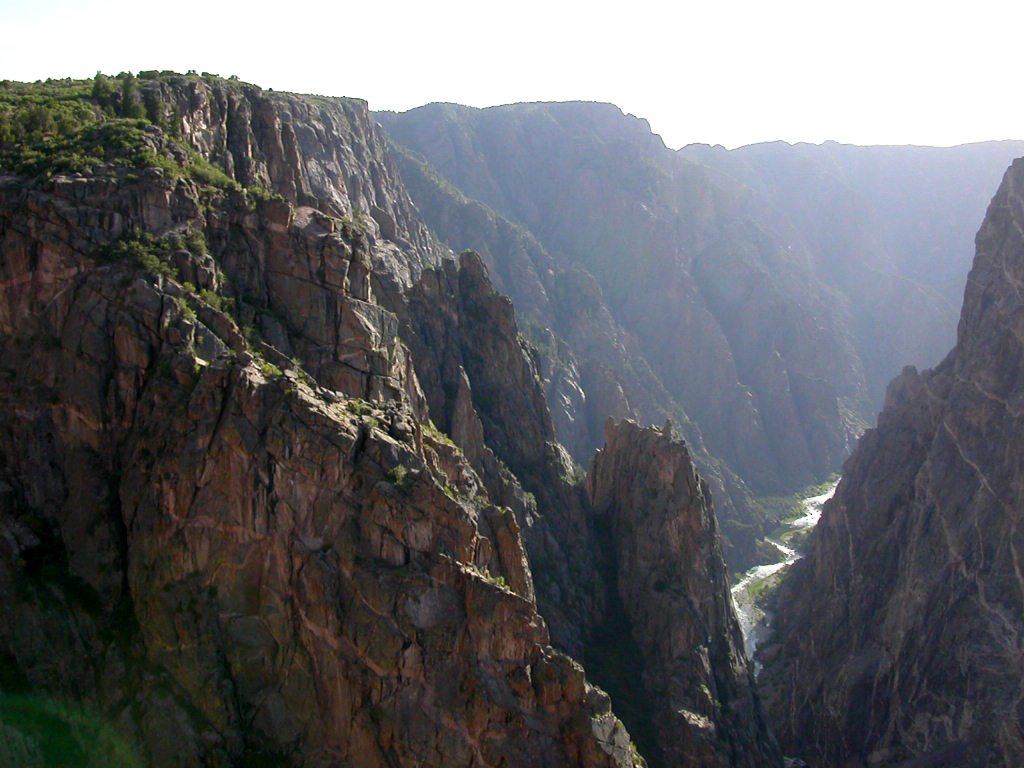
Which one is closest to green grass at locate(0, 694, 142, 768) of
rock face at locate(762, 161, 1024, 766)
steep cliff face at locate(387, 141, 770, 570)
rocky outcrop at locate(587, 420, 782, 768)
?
rocky outcrop at locate(587, 420, 782, 768)

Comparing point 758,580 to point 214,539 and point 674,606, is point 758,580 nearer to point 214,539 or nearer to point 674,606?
point 674,606

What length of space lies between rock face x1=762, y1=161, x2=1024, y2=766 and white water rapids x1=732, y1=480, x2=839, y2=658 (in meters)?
6.44

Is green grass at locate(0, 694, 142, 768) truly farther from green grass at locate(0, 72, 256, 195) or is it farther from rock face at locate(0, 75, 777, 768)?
green grass at locate(0, 72, 256, 195)

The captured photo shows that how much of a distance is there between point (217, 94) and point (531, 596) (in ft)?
130

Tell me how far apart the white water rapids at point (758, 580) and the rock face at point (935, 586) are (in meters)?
6.44

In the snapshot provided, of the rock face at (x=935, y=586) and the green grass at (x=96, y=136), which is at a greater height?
the green grass at (x=96, y=136)

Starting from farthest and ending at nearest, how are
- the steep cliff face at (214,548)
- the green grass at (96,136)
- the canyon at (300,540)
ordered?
the green grass at (96,136) → the canyon at (300,540) → the steep cliff face at (214,548)

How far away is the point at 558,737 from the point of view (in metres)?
48.3

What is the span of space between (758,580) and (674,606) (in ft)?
217

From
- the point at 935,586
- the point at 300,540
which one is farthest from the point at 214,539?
the point at 935,586

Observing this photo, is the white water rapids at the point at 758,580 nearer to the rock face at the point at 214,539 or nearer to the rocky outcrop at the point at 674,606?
the rocky outcrop at the point at 674,606

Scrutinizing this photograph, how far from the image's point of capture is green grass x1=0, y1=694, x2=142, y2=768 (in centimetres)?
4125

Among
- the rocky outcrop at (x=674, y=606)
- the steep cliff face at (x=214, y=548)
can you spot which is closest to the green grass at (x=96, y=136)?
the steep cliff face at (x=214, y=548)

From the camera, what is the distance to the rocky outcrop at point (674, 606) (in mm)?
72812
